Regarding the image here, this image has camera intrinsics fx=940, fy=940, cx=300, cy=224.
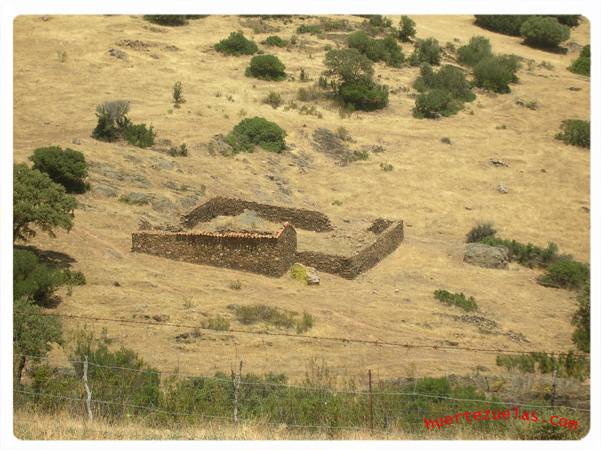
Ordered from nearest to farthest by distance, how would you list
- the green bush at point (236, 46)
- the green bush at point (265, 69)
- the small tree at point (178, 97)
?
the small tree at point (178, 97) → the green bush at point (265, 69) → the green bush at point (236, 46)

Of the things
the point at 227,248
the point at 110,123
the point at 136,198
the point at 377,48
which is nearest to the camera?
the point at 227,248

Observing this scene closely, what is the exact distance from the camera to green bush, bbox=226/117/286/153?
36219 millimetres

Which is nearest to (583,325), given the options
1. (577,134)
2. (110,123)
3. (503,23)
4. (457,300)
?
(457,300)

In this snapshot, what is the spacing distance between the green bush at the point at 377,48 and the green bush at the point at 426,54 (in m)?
0.66

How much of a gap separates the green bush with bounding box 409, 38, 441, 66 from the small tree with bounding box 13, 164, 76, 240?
3189 cm

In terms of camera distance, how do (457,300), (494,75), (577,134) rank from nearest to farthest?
→ (457,300) → (577,134) → (494,75)

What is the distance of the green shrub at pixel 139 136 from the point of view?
33688 mm

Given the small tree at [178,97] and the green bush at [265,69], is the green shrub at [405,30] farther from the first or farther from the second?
the small tree at [178,97]

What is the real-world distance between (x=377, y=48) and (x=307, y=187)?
59.7ft


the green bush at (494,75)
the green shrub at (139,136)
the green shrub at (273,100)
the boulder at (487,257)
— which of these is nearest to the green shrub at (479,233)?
the boulder at (487,257)

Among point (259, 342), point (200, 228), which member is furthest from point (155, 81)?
point (259, 342)

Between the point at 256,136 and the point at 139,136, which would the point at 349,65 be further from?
the point at 139,136

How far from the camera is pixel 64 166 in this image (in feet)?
89.2

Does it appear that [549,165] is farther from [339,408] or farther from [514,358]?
[339,408]
